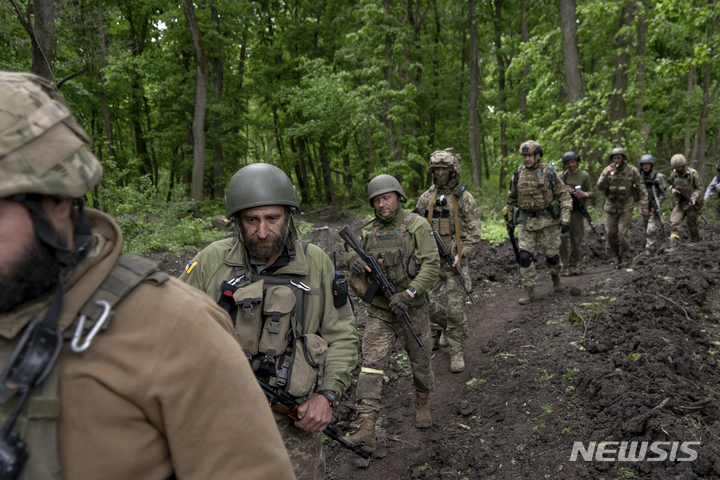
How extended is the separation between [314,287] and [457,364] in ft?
13.0

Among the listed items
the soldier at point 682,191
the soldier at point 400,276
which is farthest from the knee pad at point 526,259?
the soldier at point 682,191

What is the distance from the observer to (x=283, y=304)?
242 centimetres

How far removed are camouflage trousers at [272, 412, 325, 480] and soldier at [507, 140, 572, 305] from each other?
637 cm

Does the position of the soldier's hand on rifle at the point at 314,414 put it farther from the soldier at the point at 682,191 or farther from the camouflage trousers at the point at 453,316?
the soldier at the point at 682,191

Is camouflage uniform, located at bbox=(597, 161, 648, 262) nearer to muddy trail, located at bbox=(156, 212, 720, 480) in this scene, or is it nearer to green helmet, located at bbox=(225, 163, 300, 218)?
muddy trail, located at bbox=(156, 212, 720, 480)

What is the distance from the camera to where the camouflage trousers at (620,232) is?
992 centimetres

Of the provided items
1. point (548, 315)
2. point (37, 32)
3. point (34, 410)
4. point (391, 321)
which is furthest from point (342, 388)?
point (37, 32)

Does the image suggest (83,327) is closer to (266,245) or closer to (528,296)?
(266,245)

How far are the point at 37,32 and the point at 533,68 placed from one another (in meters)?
12.1

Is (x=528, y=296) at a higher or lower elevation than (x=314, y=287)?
lower

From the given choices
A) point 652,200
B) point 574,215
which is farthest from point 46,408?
point 652,200

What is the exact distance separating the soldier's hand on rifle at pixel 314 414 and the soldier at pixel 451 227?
3.95 metres

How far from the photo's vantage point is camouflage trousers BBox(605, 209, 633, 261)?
→ 9.92 m
